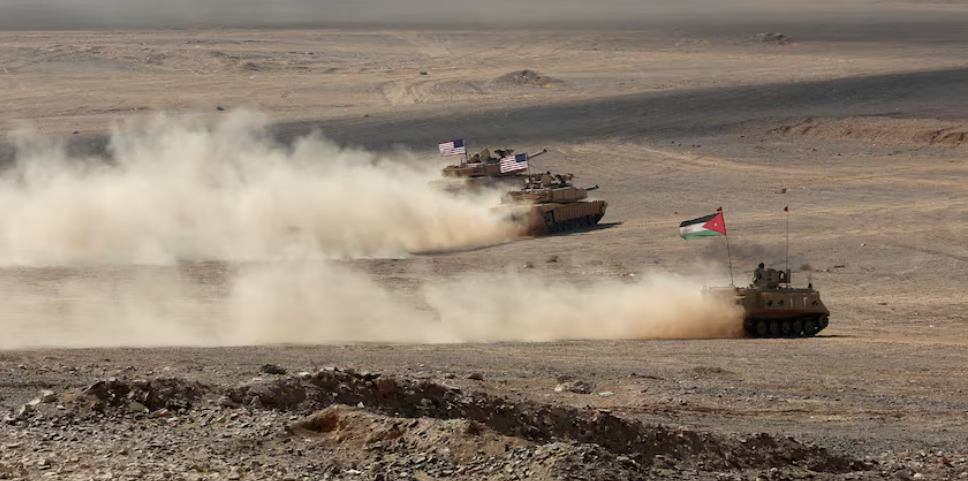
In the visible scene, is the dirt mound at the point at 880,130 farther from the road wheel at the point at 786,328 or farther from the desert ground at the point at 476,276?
the road wheel at the point at 786,328

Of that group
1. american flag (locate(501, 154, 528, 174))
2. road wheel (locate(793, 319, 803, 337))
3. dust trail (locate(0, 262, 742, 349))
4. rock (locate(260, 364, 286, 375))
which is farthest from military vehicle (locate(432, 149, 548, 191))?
rock (locate(260, 364, 286, 375))

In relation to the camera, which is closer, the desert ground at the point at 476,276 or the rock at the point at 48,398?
the desert ground at the point at 476,276

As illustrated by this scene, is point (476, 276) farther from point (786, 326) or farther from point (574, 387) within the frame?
point (574, 387)

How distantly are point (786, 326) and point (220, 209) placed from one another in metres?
19.2

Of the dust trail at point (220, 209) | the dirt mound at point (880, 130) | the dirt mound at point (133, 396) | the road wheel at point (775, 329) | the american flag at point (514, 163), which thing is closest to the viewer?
the dirt mound at point (133, 396)

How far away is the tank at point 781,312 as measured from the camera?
26.6 meters

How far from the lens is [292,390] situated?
15.2 metres

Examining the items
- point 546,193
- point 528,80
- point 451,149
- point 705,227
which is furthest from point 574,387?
point 528,80

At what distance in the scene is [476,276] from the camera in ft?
110

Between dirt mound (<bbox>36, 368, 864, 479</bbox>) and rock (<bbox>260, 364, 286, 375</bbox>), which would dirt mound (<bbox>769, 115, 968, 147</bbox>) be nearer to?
rock (<bbox>260, 364, 286, 375</bbox>)

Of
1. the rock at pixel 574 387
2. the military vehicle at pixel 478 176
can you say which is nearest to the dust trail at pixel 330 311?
the rock at pixel 574 387

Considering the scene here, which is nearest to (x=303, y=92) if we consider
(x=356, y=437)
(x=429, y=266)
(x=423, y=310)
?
(x=429, y=266)

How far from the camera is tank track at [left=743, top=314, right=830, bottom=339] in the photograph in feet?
Answer: 87.3

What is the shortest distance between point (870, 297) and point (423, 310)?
985 centimetres
